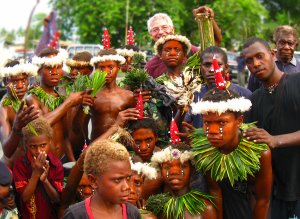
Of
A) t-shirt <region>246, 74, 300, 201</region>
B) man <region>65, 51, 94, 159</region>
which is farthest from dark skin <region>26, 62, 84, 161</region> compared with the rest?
t-shirt <region>246, 74, 300, 201</region>

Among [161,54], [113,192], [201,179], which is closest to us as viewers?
[113,192]

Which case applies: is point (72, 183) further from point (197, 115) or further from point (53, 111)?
point (197, 115)

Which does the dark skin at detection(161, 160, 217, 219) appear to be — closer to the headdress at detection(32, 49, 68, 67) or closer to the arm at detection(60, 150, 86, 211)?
the arm at detection(60, 150, 86, 211)

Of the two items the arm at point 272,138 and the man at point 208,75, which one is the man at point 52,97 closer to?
the man at point 208,75

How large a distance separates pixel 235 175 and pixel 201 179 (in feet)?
1.57

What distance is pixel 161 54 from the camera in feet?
25.3

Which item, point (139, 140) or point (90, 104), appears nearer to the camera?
point (139, 140)

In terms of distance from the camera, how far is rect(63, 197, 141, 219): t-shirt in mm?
4195

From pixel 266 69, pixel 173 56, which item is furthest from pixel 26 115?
pixel 173 56

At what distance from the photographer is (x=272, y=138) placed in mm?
5449

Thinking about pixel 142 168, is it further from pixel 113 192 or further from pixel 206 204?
pixel 113 192

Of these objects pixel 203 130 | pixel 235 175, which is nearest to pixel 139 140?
pixel 203 130

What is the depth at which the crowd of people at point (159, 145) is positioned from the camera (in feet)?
17.3

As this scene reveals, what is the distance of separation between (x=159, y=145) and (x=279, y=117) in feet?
4.49
